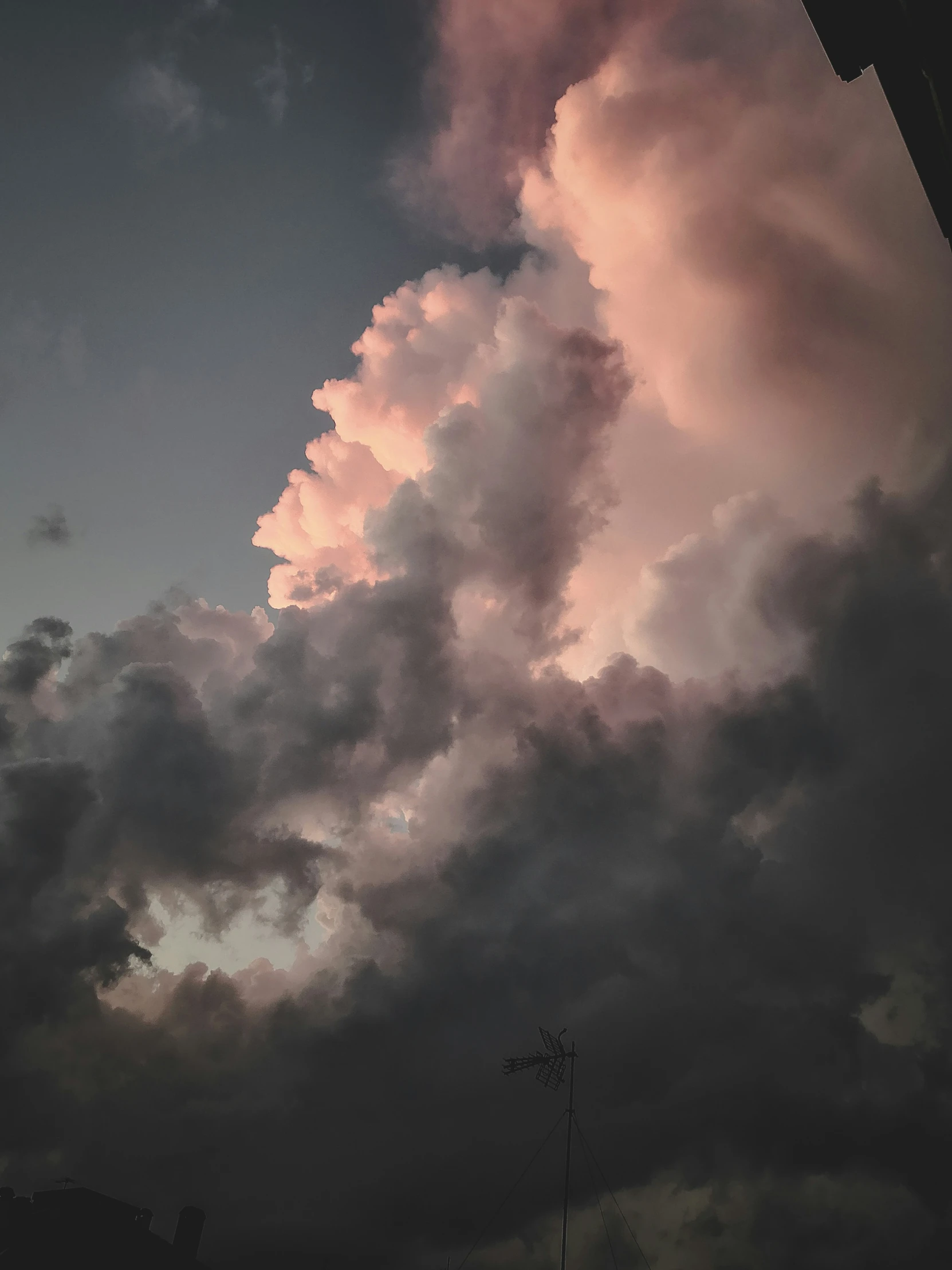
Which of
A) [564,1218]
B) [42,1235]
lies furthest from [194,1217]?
[564,1218]

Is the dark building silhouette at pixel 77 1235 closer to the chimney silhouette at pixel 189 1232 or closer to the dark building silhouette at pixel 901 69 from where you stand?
the chimney silhouette at pixel 189 1232

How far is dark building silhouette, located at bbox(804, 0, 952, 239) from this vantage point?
672 cm

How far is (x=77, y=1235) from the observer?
41906 millimetres

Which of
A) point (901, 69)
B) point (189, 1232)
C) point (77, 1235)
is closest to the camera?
point (901, 69)

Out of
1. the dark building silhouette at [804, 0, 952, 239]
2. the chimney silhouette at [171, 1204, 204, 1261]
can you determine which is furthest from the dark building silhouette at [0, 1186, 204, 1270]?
the dark building silhouette at [804, 0, 952, 239]

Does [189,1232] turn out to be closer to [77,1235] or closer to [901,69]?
[77,1235]

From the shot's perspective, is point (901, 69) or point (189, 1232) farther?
point (189, 1232)

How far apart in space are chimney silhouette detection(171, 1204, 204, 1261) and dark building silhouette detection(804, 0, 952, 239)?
65.4 meters

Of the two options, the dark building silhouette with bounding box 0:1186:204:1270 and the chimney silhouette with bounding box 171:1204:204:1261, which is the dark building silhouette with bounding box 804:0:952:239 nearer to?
the dark building silhouette with bounding box 0:1186:204:1270

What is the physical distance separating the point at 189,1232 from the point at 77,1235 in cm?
1191

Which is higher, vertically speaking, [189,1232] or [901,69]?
[901,69]

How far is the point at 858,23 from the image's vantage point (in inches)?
274

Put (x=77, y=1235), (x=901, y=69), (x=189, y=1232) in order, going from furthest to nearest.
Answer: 1. (x=189, y=1232)
2. (x=77, y=1235)
3. (x=901, y=69)

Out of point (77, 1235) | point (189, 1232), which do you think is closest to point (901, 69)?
point (77, 1235)
